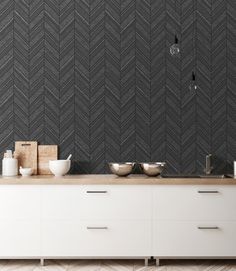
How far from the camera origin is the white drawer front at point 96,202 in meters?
4.04

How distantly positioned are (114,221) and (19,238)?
82cm

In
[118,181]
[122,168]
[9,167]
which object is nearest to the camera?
[118,181]

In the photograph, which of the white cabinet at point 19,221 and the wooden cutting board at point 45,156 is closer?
the white cabinet at point 19,221

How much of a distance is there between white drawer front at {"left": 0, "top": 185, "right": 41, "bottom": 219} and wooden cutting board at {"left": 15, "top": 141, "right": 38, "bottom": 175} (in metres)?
0.52

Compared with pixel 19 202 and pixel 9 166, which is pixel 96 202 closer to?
pixel 19 202

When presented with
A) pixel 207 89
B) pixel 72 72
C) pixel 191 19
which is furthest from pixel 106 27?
pixel 207 89

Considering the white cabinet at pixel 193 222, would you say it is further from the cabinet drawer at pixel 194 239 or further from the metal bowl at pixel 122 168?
the metal bowl at pixel 122 168

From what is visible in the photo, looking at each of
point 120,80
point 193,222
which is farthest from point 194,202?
point 120,80

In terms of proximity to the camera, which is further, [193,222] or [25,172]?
[25,172]

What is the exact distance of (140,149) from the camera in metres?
4.61

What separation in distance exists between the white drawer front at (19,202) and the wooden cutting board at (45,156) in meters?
0.51

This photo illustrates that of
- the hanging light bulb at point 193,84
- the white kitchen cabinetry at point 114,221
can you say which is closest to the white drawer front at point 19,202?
the white kitchen cabinetry at point 114,221

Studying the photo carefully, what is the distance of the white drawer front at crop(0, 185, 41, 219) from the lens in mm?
4039

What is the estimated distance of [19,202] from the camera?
13.3 feet
